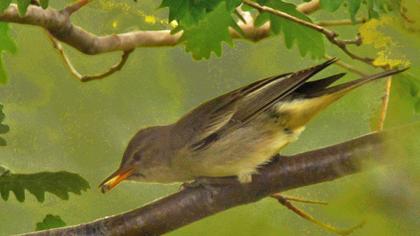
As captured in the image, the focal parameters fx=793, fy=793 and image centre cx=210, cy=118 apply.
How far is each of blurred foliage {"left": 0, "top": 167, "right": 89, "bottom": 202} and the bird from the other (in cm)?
6

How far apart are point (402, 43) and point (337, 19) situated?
22 cm

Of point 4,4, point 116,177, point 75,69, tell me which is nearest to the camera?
point 4,4

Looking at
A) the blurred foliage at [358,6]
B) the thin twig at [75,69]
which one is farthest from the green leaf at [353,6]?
the thin twig at [75,69]

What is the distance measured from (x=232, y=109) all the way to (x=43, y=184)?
161 mm

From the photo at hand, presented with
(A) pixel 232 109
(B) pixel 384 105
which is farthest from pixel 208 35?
(B) pixel 384 105

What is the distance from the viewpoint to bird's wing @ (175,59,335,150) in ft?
1.68

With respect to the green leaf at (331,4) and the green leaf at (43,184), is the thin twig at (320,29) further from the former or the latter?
the green leaf at (43,184)

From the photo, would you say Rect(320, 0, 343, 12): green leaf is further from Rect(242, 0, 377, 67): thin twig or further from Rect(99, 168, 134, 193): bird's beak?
Rect(99, 168, 134, 193): bird's beak

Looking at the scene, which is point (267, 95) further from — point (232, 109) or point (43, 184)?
point (43, 184)

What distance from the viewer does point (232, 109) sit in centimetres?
53

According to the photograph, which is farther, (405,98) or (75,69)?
(75,69)

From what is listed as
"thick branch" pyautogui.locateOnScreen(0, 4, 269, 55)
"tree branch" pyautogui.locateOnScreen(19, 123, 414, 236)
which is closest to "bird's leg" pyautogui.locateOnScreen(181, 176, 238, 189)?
"tree branch" pyautogui.locateOnScreen(19, 123, 414, 236)

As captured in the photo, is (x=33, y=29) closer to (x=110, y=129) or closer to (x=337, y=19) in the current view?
(x=110, y=129)

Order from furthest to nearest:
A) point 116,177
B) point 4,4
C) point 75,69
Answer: point 75,69 → point 116,177 → point 4,4
